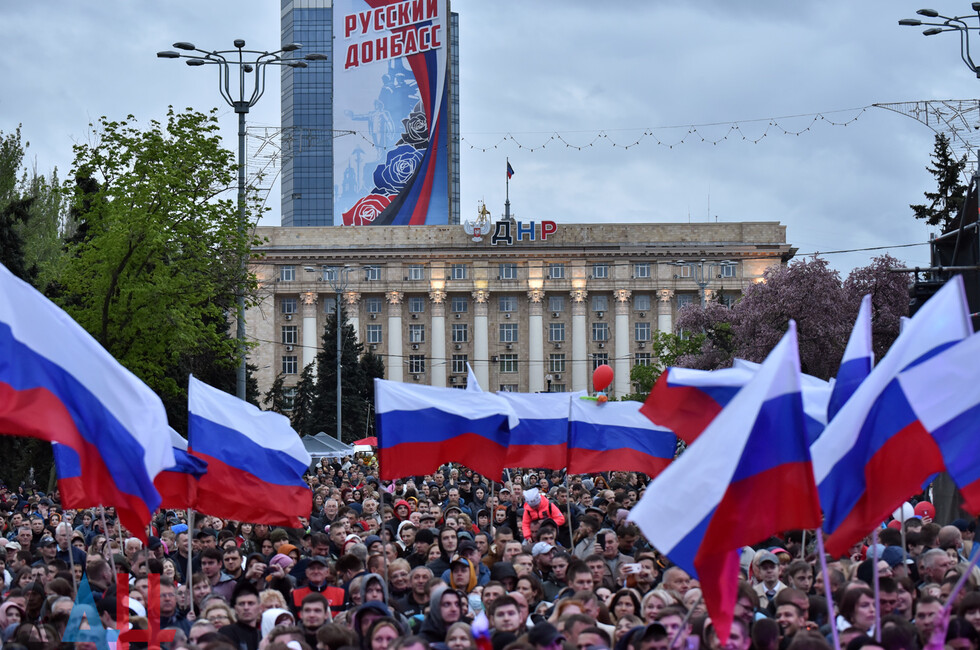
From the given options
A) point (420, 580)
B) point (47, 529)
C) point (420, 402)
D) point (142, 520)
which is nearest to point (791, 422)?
point (142, 520)

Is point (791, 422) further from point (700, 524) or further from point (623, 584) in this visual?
point (623, 584)

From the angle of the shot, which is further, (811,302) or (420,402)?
(811,302)

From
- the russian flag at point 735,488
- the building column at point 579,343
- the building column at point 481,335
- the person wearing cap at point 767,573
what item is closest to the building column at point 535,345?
the building column at point 579,343

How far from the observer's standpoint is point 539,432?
16703mm

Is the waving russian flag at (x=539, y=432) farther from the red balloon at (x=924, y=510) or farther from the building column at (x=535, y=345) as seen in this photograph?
the building column at (x=535, y=345)

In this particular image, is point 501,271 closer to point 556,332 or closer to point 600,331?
point 556,332

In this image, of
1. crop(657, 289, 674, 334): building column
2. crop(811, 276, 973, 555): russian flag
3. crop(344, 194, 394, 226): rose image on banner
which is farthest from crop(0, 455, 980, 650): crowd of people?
crop(344, 194, 394, 226): rose image on banner

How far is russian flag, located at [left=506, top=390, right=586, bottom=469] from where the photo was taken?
1650cm

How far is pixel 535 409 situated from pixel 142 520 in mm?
9127

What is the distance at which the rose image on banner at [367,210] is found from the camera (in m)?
110

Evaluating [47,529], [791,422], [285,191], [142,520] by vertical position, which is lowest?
[47,529]

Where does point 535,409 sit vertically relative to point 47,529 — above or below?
above

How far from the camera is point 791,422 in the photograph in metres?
7.06

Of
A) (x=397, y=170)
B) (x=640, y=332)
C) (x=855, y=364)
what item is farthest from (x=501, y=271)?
(x=855, y=364)
